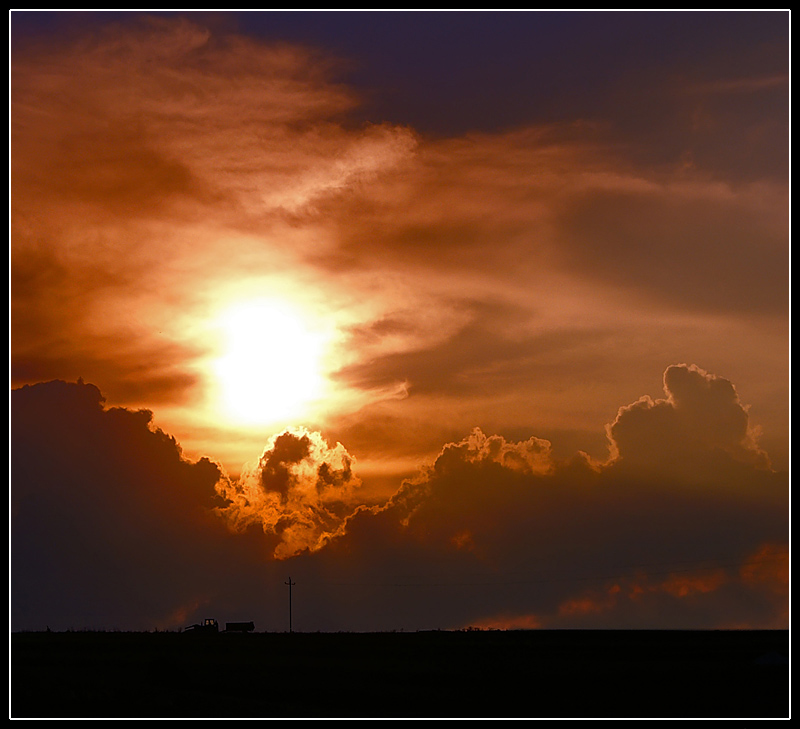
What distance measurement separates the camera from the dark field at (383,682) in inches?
2398

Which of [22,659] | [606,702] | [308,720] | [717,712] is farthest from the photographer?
[22,659]

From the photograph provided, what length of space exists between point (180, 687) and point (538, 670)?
41.5m

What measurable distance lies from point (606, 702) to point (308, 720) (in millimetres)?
25604

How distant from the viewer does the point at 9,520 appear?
36.8m

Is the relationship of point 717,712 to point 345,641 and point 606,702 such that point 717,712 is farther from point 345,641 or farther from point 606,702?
point 345,641

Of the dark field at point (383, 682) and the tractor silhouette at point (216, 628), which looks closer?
the dark field at point (383, 682)

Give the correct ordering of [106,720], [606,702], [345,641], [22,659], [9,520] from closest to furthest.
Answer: [9,520] < [106,720] < [606,702] < [22,659] < [345,641]

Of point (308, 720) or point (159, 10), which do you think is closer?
point (159, 10)

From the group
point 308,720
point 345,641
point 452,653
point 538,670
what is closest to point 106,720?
point 308,720

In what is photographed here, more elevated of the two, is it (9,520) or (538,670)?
(9,520)

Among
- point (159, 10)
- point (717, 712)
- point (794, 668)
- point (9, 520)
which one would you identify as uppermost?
point (159, 10)

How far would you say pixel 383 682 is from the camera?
268 feet

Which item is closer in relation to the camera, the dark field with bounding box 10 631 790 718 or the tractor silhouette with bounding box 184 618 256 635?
the dark field with bounding box 10 631 790 718

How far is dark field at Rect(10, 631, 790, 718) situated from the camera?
60906 mm
